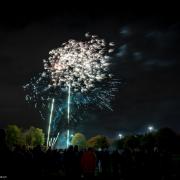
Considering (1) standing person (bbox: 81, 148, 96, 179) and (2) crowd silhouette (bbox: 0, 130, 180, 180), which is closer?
(2) crowd silhouette (bbox: 0, 130, 180, 180)

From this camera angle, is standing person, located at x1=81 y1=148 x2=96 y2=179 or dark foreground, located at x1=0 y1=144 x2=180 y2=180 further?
standing person, located at x1=81 y1=148 x2=96 y2=179

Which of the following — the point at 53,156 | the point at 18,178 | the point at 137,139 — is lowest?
the point at 18,178

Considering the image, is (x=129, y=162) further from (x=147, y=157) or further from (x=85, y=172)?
(x=85, y=172)

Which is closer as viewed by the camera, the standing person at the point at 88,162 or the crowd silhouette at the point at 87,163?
the crowd silhouette at the point at 87,163

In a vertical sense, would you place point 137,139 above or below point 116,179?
above

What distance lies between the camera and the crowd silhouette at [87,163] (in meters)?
18.7

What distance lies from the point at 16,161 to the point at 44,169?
739cm

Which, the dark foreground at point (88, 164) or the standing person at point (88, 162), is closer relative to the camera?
the dark foreground at point (88, 164)

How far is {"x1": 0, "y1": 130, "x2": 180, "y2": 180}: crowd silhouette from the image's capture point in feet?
61.2

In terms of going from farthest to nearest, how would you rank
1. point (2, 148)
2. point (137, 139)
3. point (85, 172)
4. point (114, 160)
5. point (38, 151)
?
point (137, 139)
point (114, 160)
point (38, 151)
point (85, 172)
point (2, 148)

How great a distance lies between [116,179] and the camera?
22.0 meters

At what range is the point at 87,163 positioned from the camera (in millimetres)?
19297

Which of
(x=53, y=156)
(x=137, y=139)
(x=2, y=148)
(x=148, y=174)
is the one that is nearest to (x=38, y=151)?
(x=53, y=156)

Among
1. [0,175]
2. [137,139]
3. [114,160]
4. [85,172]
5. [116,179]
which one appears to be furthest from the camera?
[137,139]
